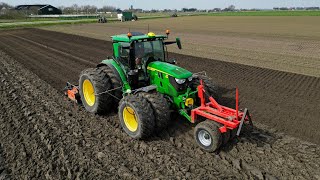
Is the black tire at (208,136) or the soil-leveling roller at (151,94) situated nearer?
the black tire at (208,136)

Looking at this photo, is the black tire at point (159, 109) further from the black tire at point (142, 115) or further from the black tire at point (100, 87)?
the black tire at point (100, 87)

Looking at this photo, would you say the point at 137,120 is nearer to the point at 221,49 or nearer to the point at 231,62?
the point at 231,62

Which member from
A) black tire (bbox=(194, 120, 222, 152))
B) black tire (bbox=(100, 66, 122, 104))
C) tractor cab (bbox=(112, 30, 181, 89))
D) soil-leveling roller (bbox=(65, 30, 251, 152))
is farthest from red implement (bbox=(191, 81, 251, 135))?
black tire (bbox=(100, 66, 122, 104))

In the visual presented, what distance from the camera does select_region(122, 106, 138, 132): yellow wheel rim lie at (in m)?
6.39

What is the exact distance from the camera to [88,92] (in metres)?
8.09

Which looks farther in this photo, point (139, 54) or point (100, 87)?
point (100, 87)

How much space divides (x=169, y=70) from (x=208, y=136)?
5.93 ft

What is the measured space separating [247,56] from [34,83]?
12.0 metres

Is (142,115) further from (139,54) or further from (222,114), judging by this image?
(139,54)

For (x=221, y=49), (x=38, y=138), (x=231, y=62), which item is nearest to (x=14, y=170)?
(x=38, y=138)

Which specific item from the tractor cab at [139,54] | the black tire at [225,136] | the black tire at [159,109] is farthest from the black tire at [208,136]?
the tractor cab at [139,54]

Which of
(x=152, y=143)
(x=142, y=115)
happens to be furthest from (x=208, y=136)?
(x=142, y=115)

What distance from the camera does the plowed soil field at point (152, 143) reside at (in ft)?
17.1

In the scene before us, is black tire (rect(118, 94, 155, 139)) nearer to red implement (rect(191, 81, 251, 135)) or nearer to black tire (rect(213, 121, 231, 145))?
red implement (rect(191, 81, 251, 135))
